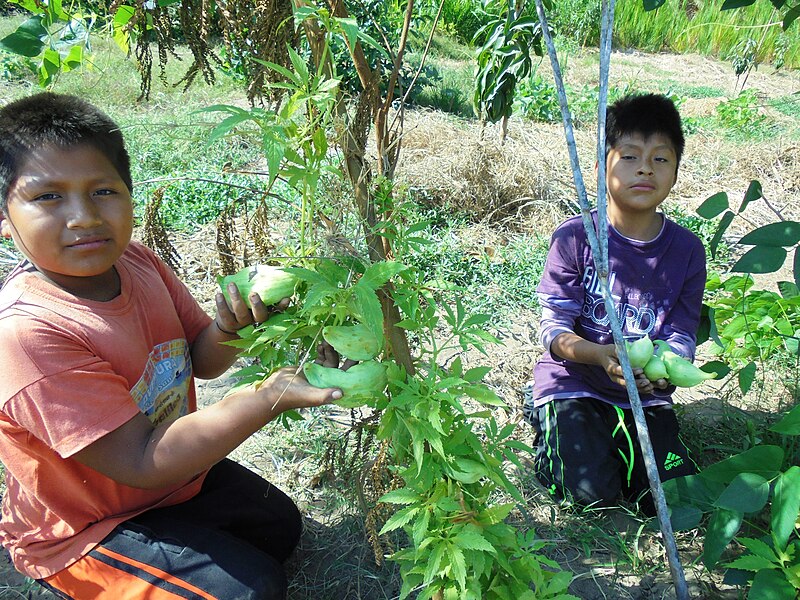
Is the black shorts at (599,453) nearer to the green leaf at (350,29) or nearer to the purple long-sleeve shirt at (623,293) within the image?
the purple long-sleeve shirt at (623,293)

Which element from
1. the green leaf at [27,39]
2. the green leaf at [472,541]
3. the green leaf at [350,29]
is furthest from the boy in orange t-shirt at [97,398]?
the green leaf at [350,29]

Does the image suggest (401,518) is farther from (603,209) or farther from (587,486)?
(587,486)

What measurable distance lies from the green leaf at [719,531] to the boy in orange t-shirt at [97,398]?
0.88m

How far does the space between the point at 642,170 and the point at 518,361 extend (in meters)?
1.08

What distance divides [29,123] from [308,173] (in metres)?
0.70

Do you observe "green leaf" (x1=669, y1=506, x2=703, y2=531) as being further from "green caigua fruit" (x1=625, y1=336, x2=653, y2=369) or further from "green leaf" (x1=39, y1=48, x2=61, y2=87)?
"green leaf" (x1=39, y1=48, x2=61, y2=87)

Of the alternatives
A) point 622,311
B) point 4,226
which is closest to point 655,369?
point 622,311

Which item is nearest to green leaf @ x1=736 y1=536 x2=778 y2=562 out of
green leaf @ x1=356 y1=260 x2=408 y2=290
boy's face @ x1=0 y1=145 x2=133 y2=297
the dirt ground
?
the dirt ground

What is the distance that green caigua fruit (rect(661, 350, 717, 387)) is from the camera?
1840mm

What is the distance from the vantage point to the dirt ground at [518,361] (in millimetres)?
1821

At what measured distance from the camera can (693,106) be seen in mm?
6840

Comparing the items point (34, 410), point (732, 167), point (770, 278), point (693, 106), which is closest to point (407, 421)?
point (34, 410)

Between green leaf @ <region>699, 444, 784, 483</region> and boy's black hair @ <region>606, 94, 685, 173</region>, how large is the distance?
1104 mm

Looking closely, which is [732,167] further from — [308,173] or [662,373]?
[308,173]
